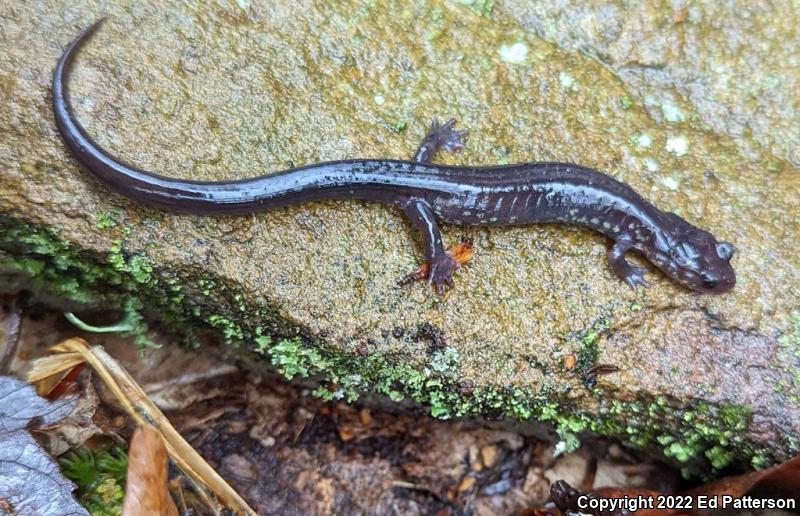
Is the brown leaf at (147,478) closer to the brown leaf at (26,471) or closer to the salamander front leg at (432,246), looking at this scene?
the brown leaf at (26,471)

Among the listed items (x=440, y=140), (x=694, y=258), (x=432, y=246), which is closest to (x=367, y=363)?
(x=432, y=246)

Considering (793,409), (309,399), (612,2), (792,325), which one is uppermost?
(612,2)

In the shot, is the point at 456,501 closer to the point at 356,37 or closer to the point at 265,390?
the point at 265,390

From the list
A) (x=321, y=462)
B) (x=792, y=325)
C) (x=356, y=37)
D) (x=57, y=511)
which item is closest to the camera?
(x=57, y=511)

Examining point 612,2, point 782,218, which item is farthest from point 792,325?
point 612,2

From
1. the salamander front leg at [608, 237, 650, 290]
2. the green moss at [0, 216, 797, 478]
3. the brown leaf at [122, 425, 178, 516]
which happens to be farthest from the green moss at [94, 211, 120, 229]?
the salamander front leg at [608, 237, 650, 290]

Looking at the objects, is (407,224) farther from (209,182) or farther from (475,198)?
(209,182)

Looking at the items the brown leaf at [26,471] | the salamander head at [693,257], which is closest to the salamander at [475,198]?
the salamander head at [693,257]
